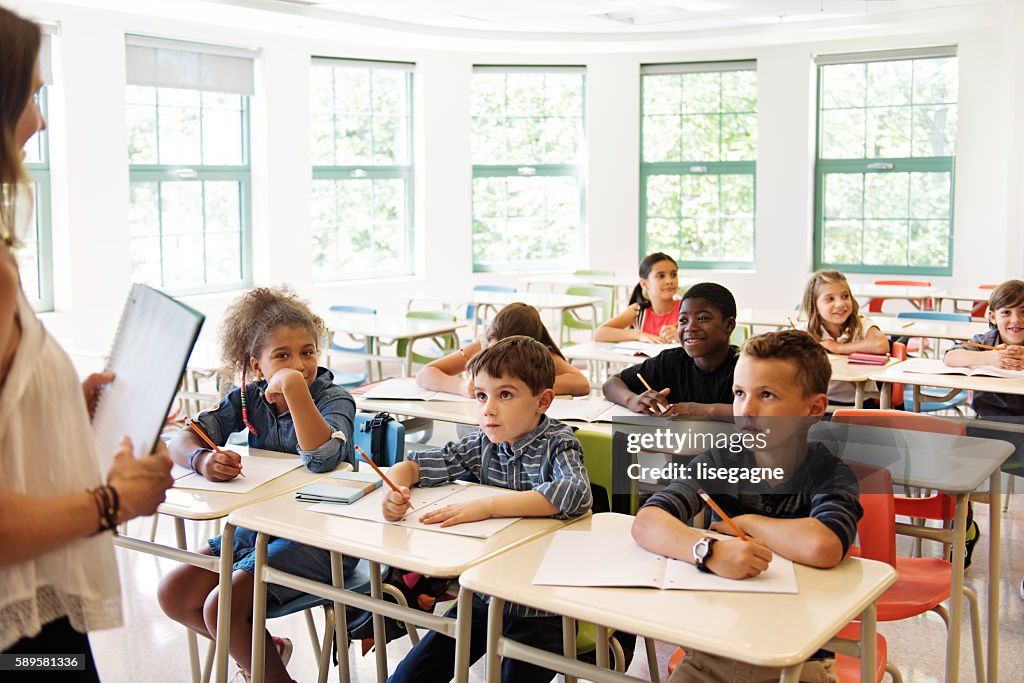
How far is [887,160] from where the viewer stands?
9.23 meters

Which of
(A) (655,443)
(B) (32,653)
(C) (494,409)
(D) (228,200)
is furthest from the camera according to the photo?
(D) (228,200)

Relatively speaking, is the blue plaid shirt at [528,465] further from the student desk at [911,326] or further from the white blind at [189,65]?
the white blind at [189,65]

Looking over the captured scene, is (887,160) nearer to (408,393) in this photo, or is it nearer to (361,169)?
(361,169)

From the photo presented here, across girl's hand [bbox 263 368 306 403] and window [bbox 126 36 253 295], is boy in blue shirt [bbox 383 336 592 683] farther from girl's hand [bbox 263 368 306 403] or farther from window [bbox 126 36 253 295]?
window [bbox 126 36 253 295]

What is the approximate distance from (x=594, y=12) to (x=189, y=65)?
Answer: 3221mm

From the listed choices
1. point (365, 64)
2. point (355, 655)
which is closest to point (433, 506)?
point (355, 655)

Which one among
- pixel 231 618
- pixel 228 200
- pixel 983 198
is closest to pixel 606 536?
pixel 231 618

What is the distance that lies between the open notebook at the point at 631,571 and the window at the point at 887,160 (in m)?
8.11

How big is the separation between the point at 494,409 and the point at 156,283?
6.22 metres

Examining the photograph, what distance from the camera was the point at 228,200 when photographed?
8.52 meters

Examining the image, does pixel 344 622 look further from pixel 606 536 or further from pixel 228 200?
pixel 228 200

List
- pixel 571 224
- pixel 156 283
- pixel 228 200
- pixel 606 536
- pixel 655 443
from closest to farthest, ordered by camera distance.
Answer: pixel 606 536 < pixel 655 443 < pixel 156 283 < pixel 228 200 < pixel 571 224

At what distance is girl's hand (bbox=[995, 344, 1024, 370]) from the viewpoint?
406cm

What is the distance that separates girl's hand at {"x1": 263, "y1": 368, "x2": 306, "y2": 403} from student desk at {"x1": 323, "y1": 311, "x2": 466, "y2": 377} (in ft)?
9.48
